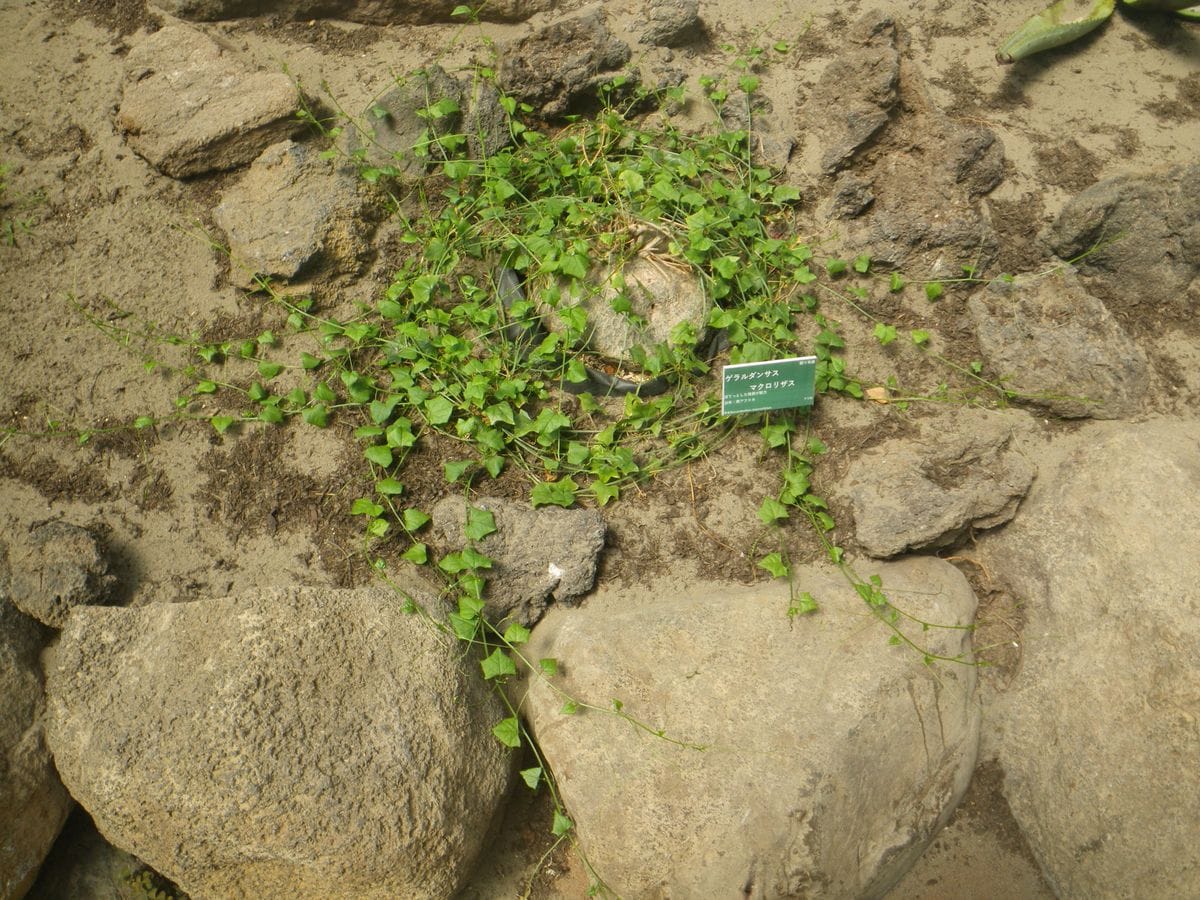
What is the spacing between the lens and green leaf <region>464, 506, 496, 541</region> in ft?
8.11

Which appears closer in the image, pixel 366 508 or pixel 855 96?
pixel 366 508

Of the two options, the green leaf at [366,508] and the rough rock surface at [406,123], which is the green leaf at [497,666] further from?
the rough rock surface at [406,123]

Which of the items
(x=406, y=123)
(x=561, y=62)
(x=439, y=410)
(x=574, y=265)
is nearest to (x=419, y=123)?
(x=406, y=123)

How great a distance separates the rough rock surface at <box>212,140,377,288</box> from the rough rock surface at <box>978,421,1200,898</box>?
2204 mm

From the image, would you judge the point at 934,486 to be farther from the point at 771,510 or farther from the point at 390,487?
the point at 390,487

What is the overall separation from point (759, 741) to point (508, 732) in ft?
2.05

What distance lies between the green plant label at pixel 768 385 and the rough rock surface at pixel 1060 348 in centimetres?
71

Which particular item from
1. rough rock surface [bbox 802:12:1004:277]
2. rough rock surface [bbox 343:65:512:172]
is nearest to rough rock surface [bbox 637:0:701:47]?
rough rock surface [bbox 802:12:1004:277]

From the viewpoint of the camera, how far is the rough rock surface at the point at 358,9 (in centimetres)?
340

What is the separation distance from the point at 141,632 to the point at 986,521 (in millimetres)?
2294

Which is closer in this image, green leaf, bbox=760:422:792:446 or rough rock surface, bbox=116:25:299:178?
green leaf, bbox=760:422:792:446

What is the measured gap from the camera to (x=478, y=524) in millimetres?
2479

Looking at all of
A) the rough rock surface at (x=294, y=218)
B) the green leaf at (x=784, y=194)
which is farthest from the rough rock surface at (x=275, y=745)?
the green leaf at (x=784, y=194)

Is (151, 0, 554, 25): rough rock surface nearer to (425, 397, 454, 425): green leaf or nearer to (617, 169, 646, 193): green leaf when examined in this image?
(617, 169, 646, 193): green leaf
